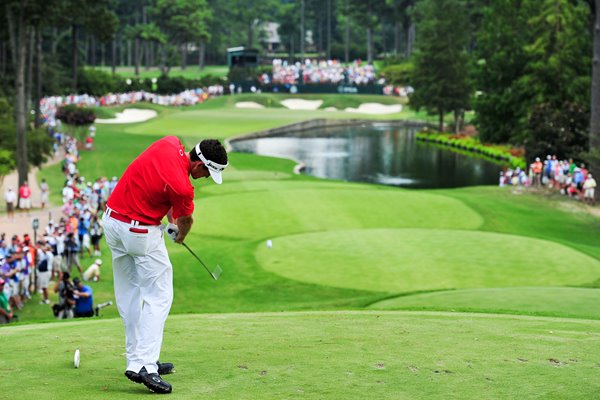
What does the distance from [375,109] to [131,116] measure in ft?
116

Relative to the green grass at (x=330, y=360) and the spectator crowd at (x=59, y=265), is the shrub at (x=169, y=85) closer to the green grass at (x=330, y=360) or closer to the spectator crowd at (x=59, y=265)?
the spectator crowd at (x=59, y=265)

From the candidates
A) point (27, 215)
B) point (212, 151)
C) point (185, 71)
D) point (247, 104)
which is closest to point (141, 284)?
point (212, 151)

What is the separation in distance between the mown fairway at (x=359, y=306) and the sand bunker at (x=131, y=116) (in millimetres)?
39232

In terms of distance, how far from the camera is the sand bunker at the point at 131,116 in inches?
3940

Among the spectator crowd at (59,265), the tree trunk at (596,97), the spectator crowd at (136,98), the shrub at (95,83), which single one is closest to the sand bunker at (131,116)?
the spectator crowd at (136,98)

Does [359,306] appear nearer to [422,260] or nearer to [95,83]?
[422,260]

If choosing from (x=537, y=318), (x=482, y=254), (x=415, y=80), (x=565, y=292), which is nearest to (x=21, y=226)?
(x=482, y=254)

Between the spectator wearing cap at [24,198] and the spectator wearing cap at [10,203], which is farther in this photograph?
the spectator wearing cap at [24,198]

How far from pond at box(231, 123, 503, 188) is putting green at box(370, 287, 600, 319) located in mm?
43509

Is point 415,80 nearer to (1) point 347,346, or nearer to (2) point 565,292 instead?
(2) point 565,292

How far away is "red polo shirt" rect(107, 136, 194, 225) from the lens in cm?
917

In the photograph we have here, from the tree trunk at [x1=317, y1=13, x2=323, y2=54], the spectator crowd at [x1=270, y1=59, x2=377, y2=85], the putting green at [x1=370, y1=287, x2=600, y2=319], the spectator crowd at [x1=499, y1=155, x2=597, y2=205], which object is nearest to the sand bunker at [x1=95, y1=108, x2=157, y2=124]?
the spectator crowd at [x1=270, y1=59, x2=377, y2=85]

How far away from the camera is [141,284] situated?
369 inches

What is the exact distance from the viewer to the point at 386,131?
4240 inches
